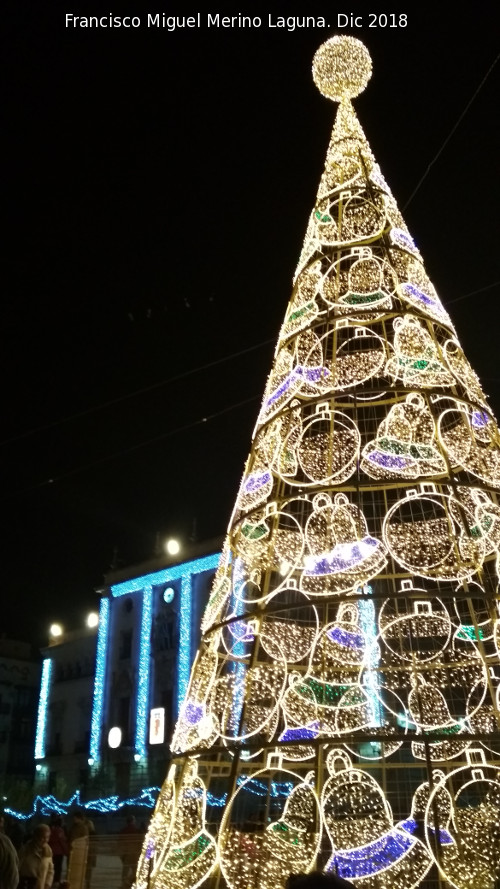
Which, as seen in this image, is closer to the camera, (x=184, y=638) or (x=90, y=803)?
(x=184, y=638)

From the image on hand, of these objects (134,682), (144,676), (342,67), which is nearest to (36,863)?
(342,67)

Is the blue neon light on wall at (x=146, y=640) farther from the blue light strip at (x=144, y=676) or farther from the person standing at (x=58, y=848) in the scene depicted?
the person standing at (x=58, y=848)

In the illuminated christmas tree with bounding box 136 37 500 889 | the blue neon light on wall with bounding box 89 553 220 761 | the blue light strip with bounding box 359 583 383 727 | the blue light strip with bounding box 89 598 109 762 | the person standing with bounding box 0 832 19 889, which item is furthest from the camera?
the blue light strip with bounding box 89 598 109 762

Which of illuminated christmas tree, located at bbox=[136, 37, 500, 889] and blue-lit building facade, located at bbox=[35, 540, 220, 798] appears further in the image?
blue-lit building facade, located at bbox=[35, 540, 220, 798]

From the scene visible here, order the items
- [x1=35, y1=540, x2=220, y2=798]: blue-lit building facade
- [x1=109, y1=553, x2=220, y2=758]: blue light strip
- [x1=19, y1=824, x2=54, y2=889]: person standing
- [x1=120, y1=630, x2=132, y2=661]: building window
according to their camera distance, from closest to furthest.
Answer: [x1=19, y1=824, x2=54, y2=889]: person standing → [x1=109, y1=553, x2=220, y2=758]: blue light strip → [x1=35, y1=540, x2=220, y2=798]: blue-lit building facade → [x1=120, y1=630, x2=132, y2=661]: building window

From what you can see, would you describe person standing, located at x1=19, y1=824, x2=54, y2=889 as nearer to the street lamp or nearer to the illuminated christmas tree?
the illuminated christmas tree

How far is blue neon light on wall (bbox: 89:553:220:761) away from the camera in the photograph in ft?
79.7

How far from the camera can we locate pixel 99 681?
27.4 m

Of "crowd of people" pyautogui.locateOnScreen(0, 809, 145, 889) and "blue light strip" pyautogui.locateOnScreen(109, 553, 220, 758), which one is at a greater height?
"blue light strip" pyautogui.locateOnScreen(109, 553, 220, 758)

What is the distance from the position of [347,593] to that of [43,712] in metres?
31.4

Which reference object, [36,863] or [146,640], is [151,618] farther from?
[36,863]

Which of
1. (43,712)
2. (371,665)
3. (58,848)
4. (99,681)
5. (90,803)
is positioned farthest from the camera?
(43,712)

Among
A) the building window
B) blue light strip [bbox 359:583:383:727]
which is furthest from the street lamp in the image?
blue light strip [bbox 359:583:383:727]

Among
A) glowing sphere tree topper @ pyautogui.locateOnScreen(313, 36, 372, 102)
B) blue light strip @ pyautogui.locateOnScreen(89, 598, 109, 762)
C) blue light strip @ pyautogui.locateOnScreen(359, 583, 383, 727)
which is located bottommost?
blue light strip @ pyautogui.locateOnScreen(359, 583, 383, 727)
